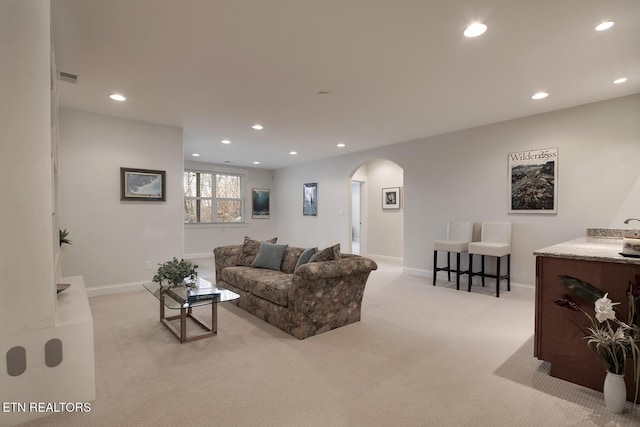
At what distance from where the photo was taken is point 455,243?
4785 mm

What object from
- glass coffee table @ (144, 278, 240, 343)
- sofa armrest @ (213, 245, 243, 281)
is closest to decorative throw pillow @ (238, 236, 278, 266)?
sofa armrest @ (213, 245, 243, 281)

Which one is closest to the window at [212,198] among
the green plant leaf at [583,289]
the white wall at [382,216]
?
the white wall at [382,216]

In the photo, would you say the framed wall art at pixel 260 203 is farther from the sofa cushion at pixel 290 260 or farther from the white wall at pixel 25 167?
the white wall at pixel 25 167

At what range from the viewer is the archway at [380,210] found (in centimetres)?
756

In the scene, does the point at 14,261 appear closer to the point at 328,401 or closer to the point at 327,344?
the point at 328,401

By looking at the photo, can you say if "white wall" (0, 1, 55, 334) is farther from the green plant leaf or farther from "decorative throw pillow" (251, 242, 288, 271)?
the green plant leaf

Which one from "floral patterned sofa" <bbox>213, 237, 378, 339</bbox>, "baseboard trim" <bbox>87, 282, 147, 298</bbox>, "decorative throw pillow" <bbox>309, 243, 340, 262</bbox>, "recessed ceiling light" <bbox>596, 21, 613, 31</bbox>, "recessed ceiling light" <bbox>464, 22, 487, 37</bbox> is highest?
"recessed ceiling light" <bbox>464, 22, 487, 37</bbox>

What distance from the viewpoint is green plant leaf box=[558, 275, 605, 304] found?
2.01 meters

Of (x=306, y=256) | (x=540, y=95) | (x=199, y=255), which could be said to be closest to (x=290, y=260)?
(x=306, y=256)

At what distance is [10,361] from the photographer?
1700 millimetres

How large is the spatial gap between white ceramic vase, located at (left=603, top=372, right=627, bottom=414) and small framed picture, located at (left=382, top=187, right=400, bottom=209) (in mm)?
5774

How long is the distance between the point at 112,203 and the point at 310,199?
4.73 m

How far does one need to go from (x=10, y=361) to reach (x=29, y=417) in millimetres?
378

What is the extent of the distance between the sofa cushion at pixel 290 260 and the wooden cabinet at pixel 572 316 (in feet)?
8.37
